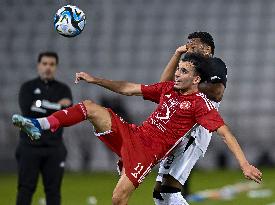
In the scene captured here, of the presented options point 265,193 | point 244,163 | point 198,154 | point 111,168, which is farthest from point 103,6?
point 244,163

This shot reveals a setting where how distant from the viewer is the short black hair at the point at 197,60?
7840 mm

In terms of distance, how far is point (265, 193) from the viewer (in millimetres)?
13477

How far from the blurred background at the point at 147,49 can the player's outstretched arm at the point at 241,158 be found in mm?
11433

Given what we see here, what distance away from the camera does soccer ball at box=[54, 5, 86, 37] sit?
8.28m

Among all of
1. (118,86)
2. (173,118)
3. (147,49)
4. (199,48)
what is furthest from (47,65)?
(147,49)

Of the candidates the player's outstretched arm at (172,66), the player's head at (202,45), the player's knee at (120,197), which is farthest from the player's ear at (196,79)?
the player's knee at (120,197)

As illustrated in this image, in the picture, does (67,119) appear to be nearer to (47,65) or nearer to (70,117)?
(70,117)

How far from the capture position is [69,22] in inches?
327

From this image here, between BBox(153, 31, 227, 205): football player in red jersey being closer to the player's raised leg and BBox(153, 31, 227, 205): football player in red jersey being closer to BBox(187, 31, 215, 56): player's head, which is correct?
BBox(187, 31, 215, 56): player's head

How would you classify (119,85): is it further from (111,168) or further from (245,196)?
(111,168)

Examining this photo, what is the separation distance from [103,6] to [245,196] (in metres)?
9.74

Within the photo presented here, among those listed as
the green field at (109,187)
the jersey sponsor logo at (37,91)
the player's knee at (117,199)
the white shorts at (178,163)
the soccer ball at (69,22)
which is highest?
the soccer ball at (69,22)

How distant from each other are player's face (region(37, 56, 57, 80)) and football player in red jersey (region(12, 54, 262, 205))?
1902 millimetres

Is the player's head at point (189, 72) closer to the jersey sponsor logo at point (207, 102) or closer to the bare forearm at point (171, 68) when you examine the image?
the jersey sponsor logo at point (207, 102)
